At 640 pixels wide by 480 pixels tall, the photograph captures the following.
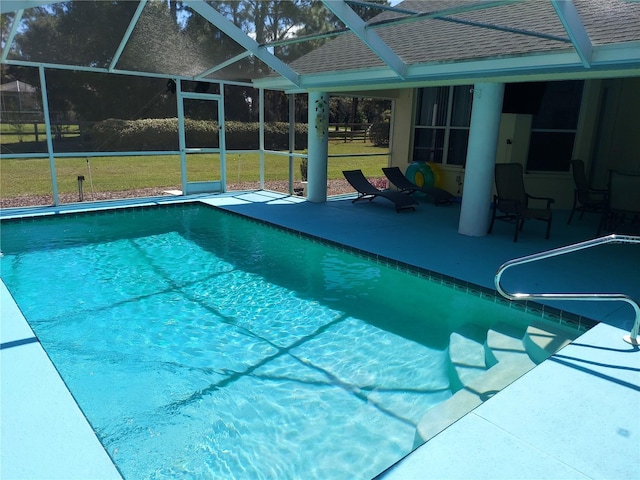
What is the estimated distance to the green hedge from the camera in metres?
12.9

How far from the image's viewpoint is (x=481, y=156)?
7.55 meters

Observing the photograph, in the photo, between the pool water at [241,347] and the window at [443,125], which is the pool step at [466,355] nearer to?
the pool water at [241,347]

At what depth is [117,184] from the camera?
46.4ft

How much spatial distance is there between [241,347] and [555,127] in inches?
349

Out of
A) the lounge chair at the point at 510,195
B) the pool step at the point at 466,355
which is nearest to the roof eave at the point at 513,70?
the lounge chair at the point at 510,195

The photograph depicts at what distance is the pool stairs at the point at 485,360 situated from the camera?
3355 mm

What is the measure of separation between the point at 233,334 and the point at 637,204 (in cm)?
656

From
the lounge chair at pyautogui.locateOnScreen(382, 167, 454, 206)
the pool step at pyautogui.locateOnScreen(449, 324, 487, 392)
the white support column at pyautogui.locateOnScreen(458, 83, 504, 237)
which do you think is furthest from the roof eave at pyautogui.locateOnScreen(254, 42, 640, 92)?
the pool step at pyautogui.locateOnScreen(449, 324, 487, 392)

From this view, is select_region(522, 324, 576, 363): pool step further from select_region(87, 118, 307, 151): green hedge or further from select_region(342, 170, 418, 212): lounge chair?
select_region(87, 118, 307, 151): green hedge

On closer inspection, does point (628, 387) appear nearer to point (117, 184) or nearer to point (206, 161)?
point (117, 184)

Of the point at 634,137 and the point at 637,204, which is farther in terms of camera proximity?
the point at 634,137

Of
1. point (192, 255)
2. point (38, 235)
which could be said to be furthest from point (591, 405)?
point (38, 235)

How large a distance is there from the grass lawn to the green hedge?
746mm

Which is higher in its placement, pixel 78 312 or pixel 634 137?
pixel 634 137
